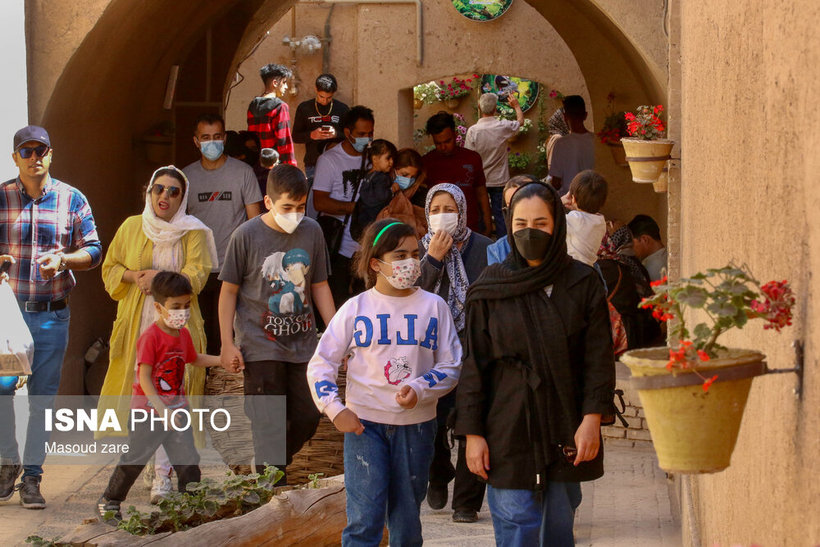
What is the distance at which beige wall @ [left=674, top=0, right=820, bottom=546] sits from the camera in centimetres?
173

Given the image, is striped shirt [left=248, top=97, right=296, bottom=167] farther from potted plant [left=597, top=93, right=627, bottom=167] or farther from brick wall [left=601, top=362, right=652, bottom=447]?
potted plant [left=597, top=93, right=627, bottom=167]

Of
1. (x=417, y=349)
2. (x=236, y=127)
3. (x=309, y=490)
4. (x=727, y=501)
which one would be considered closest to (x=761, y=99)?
(x=727, y=501)

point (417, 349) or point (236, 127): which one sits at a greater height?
point (236, 127)

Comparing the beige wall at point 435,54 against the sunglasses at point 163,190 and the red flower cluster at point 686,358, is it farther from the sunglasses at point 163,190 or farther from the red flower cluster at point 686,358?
the red flower cluster at point 686,358

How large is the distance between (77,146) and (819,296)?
812 cm

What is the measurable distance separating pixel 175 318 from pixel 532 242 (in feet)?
10.1

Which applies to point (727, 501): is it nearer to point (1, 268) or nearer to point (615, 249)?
point (1, 268)

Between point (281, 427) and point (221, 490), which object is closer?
point (221, 490)

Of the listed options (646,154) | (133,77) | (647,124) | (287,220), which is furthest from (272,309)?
(133,77)

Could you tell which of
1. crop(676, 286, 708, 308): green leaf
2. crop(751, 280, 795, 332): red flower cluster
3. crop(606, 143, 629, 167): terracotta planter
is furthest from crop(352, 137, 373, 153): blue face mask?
crop(751, 280, 795, 332): red flower cluster

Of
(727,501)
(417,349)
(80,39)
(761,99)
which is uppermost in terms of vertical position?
(80,39)

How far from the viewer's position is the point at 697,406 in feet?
6.59

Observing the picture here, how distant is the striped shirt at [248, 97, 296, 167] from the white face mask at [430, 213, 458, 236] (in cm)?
374

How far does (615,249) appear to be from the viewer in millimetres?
9680
